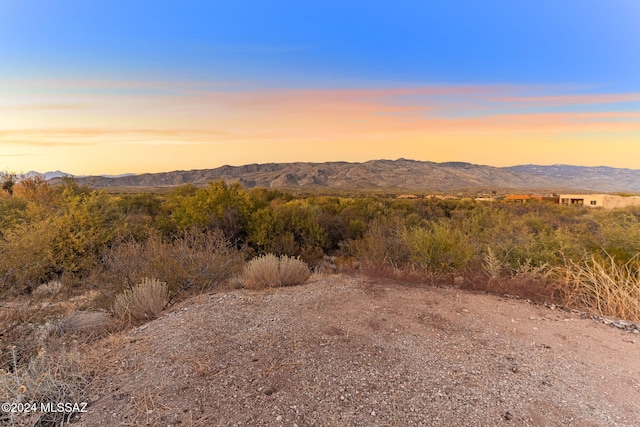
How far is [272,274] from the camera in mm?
6969

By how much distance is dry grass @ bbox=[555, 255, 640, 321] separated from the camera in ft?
18.7

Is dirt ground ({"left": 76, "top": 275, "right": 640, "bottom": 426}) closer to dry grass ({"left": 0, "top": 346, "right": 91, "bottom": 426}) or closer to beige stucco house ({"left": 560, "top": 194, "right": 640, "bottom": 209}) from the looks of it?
dry grass ({"left": 0, "top": 346, "right": 91, "bottom": 426})

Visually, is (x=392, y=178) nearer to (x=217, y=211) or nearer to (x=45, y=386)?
(x=217, y=211)

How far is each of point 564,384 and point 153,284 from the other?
5.75 metres

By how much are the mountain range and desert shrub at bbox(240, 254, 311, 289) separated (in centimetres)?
7071

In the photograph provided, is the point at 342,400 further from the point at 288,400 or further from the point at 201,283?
the point at 201,283

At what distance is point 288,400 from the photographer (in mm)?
3084

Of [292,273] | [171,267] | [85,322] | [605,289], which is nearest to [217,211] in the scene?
[171,267]

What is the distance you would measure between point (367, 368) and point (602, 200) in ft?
155

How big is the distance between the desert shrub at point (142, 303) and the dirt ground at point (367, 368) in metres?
0.34

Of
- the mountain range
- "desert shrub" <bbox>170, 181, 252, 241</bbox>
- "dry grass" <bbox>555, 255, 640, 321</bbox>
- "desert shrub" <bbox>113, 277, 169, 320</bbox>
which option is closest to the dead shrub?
"desert shrub" <bbox>113, 277, 169, 320</bbox>

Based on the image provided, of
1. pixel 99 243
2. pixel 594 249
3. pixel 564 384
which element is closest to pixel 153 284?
pixel 564 384

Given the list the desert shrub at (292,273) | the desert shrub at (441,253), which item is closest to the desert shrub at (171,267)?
the desert shrub at (292,273)

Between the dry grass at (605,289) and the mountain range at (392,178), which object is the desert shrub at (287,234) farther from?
the mountain range at (392,178)
